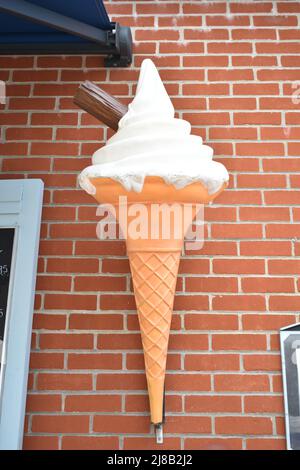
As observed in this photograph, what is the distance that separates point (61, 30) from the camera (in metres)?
1.60

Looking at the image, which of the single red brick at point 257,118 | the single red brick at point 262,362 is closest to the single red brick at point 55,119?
the single red brick at point 257,118

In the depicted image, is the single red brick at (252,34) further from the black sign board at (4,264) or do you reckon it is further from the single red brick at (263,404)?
the single red brick at (263,404)

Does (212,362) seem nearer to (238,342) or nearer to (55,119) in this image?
(238,342)

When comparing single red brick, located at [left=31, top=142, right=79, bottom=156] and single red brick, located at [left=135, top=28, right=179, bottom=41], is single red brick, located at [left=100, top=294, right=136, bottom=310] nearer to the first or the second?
single red brick, located at [left=31, top=142, right=79, bottom=156]

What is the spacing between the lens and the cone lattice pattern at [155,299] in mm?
1400

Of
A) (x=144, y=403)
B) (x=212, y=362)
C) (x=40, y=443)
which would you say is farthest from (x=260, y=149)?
(x=40, y=443)

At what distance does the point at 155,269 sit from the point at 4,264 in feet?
1.87

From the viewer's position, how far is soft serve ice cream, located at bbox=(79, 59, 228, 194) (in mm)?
1294

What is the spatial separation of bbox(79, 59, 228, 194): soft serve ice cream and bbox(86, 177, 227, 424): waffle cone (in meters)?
0.04

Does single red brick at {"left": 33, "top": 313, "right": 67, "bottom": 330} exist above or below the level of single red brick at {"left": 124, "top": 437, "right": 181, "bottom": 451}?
above

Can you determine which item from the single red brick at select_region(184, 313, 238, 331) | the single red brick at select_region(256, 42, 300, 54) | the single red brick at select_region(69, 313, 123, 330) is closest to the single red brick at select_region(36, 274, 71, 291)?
the single red brick at select_region(69, 313, 123, 330)

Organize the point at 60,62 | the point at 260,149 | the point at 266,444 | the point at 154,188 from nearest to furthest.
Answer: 1. the point at 154,188
2. the point at 266,444
3. the point at 260,149
4. the point at 60,62

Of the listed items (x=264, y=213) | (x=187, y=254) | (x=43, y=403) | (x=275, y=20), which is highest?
(x=275, y=20)
